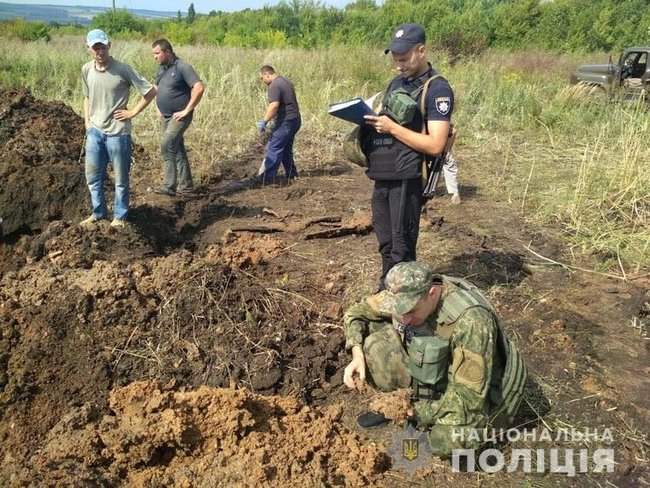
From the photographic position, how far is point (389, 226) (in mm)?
3479

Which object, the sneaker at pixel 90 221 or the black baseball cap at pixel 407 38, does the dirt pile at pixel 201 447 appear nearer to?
the black baseball cap at pixel 407 38

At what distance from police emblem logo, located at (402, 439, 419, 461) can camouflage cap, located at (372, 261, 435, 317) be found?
769mm

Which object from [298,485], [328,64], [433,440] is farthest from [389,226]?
[328,64]

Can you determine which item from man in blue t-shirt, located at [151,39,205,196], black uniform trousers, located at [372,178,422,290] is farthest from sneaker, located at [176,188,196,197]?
black uniform trousers, located at [372,178,422,290]

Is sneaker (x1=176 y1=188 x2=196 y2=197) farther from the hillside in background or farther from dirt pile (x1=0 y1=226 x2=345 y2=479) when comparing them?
the hillside in background

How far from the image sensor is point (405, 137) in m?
3.01

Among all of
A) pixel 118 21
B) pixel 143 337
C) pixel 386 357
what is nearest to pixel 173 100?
pixel 143 337

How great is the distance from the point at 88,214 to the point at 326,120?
5.17 metres

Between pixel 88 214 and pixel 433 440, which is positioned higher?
pixel 88 214

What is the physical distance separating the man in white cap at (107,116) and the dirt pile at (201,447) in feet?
8.53

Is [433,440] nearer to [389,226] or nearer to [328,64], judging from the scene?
[389,226]

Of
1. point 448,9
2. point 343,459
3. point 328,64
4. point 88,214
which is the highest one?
point 448,9

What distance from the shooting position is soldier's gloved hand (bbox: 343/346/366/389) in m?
2.75

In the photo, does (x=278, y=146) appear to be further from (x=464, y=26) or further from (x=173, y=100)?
(x=464, y=26)
